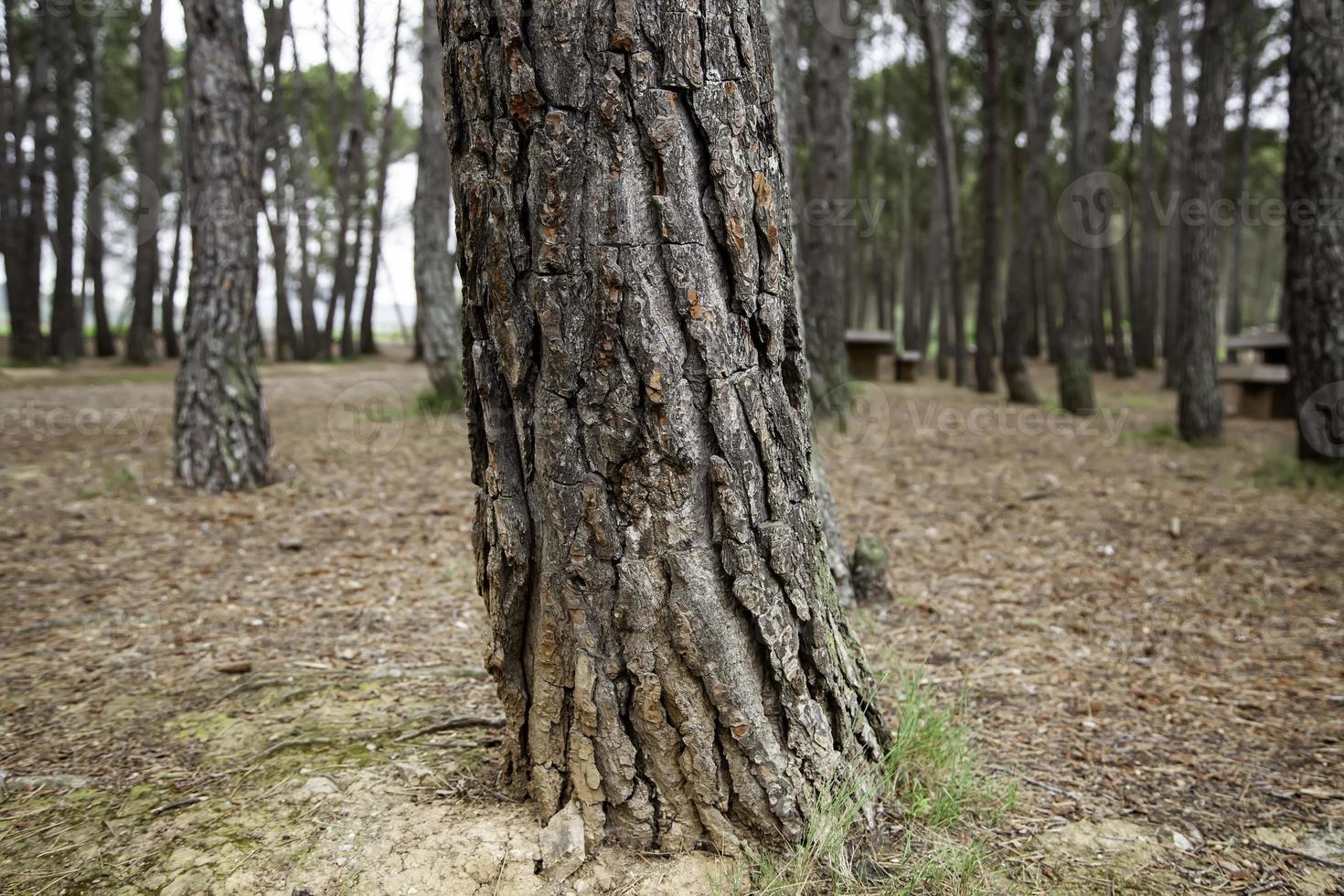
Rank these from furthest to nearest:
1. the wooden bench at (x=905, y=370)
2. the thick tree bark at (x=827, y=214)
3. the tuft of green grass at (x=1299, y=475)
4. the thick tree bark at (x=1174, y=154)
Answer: the wooden bench at (x=905, y=370), the thick tree bark at (x=1174, y=154), the thick tree bark at (x=827, y=214), the tuft of green grass at (x=1299, y=475)

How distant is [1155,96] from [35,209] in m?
23.0

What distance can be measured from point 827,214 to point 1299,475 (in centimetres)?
445

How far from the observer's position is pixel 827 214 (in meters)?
8.52

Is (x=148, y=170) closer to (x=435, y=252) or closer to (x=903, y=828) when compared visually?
(x=435, y=252)

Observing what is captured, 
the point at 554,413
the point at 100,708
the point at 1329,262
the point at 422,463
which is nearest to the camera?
the point at 554,413

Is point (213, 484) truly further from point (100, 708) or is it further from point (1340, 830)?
point (1340, 830)

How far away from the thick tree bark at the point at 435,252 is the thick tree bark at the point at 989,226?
6.85 m

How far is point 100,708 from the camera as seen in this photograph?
266 centimetres

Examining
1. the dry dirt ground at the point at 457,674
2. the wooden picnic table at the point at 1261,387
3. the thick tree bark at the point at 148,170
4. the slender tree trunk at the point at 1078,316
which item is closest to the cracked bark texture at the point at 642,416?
the dry dirt ground at the point at 457,674

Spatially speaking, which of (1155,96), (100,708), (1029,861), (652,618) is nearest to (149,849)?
(100,708)

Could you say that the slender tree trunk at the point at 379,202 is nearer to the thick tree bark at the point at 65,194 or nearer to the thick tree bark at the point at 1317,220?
the thick tree bark at the point at 65,194

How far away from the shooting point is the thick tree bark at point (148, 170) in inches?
571

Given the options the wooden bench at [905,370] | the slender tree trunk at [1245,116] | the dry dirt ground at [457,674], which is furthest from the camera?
the slender tree trunk at [1245,116]

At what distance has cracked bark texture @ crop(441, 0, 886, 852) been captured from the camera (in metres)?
1.63
